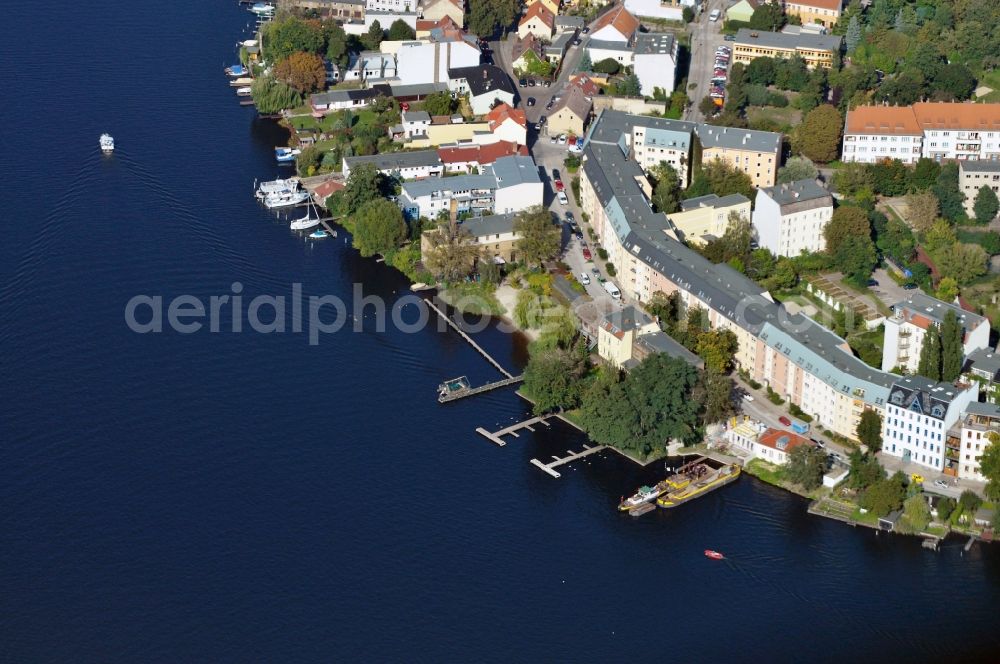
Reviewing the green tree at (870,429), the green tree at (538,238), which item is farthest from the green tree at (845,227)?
the green tree at (870,429)

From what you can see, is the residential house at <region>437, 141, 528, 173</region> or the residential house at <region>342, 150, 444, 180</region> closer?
the residential house at <region>342, 150, 444, 180</region>

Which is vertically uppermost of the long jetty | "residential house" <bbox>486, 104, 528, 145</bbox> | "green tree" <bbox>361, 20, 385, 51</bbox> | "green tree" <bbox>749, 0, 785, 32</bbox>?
"green tree" <bbox>749, 0, 785, 32</bbox>

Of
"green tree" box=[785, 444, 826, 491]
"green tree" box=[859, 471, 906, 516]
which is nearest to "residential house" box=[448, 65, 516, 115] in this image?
"green tree" box=[785, 444, 826, 491]

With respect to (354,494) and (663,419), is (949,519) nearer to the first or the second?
(663,419)

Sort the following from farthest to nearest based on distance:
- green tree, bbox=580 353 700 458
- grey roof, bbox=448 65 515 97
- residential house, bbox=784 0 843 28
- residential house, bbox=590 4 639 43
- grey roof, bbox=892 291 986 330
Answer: residential house, bbox=784 0 843 28, residential house, bbox=590 4 639 43, grey roof, bbox=448 65 515 97, grey roof, bbox=892 291 986 330, green tree, bbox=580 353 700 458

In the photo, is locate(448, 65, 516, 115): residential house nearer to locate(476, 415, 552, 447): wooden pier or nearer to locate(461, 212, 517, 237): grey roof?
locate(461, 212, 517, 237): grey roof

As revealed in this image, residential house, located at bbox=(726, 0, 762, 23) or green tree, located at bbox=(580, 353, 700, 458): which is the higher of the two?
residential house, located at bbox=(726, 0, 762, 23)

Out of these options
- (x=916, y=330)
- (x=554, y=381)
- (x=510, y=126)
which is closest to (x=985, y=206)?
(x=916, y=330)
